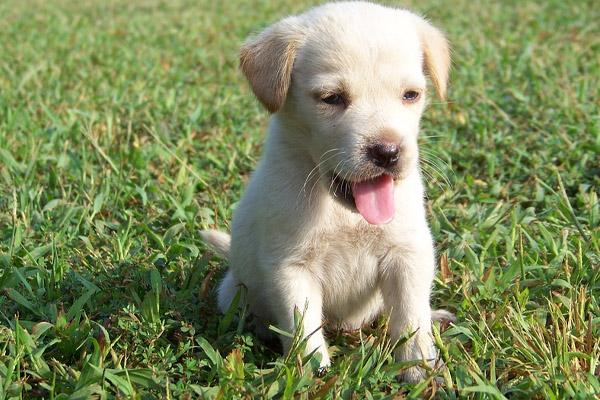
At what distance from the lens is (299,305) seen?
3.27m

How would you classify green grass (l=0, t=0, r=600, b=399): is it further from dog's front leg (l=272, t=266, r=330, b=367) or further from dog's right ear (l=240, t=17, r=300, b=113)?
dog's right ear (l=240, t=17, r=300, b=113)

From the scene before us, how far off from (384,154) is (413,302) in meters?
0.69

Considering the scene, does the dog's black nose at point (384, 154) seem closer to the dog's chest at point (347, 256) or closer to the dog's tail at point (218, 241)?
the dog's chest at point (347, 256)

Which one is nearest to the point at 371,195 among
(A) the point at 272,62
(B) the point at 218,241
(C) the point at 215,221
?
(A) the point at 272,62

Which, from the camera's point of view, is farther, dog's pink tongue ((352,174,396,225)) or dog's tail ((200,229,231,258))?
dog's tail ((200,229,231,258))

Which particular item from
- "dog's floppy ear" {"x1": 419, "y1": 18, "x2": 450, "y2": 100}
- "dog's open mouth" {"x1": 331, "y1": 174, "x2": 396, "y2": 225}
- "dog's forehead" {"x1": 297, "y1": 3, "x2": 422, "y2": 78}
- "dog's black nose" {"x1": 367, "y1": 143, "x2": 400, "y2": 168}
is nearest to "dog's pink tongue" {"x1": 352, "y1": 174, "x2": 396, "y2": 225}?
"dog's open mouth" {"x1": 331, "y1": 174, "x2": 396, "y2": 225}

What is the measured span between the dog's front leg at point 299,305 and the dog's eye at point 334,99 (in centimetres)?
73

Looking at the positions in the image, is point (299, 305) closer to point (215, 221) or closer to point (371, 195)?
point (371, 195)

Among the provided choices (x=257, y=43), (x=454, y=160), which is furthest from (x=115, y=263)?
(x=454, y=160)

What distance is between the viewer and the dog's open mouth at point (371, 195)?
321cm

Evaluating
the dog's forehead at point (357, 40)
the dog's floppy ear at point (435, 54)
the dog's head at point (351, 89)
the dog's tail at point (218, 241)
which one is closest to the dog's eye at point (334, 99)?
the dog's head at point (351, 89)

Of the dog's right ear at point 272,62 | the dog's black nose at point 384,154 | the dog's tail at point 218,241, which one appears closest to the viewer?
the dog's black nose at point 384,154

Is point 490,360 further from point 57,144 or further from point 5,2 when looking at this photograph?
point 5,2

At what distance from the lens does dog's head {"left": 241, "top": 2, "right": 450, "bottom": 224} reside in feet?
10.2
